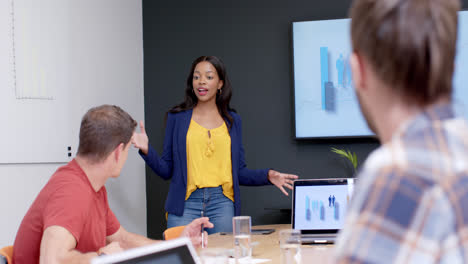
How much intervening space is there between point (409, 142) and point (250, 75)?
3.95 meters

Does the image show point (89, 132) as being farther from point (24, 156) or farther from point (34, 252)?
point (24, 156)

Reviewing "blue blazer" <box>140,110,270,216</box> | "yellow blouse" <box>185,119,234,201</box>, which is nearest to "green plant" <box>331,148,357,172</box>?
"blue blazer" <box>140,110,270,216</box>

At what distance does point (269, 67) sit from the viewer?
4.53 metres

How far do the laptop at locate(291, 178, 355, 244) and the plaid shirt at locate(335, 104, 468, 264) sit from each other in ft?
7.17

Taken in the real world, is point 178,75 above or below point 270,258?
above

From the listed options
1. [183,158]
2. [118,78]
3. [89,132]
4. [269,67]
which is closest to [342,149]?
[269,67]

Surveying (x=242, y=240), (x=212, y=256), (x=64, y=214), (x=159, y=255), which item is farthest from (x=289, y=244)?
(x=64, y=214)

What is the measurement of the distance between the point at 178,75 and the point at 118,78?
582 mm

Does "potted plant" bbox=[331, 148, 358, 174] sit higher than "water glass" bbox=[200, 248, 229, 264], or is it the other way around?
"potted plant" bbox=[331, 148, 358, 174]

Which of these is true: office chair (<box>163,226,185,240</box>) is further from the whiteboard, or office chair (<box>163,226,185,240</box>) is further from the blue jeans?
the whiteboard

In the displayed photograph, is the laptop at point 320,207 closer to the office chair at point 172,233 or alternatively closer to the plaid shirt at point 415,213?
the office chair at point 172,233

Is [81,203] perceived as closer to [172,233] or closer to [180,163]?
[172,233]

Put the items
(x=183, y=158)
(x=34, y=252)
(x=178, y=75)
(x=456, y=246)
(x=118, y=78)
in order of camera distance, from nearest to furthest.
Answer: (x=456, y=246) < (x=34, y=252) < (x=183, y=158) < (x=118, y=78) < (x=178, y=75)

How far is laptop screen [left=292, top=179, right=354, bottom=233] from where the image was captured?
2.84 m
